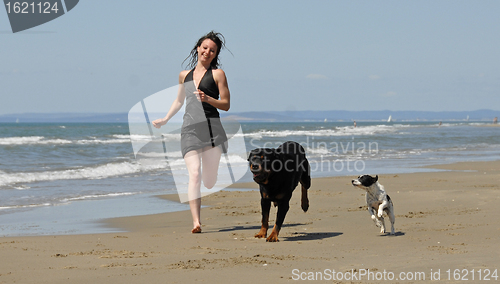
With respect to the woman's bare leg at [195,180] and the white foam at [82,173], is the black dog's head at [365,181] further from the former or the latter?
the white foam at [82,173]

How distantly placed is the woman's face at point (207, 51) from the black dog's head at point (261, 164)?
1.31 m

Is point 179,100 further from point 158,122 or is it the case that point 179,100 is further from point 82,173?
point 82,173

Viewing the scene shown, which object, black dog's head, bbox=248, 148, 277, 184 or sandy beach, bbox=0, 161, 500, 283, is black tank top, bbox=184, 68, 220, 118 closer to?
black dog's head, bbox=248, 148, 277, 184

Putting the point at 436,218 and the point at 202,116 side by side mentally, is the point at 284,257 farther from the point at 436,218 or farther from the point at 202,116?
the point at 436,218

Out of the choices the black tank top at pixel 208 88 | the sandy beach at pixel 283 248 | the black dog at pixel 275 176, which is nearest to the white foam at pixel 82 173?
the sandy beach at pixel 283 248

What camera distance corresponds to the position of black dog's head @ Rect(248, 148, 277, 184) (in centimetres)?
512

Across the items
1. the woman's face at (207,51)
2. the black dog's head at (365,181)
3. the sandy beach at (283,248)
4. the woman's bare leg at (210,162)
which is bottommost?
the sandy beach at (283,248)

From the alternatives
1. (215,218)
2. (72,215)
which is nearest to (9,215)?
(72,215)

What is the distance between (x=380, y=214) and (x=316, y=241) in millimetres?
827

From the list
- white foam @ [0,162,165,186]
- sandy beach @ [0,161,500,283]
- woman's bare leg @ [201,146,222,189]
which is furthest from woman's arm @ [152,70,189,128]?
white foam @ [0,162,165,186]

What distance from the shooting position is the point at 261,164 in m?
5.15

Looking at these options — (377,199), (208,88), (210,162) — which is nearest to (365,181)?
(377,199)

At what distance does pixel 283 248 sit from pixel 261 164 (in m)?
0.86

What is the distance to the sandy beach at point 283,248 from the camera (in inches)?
148
